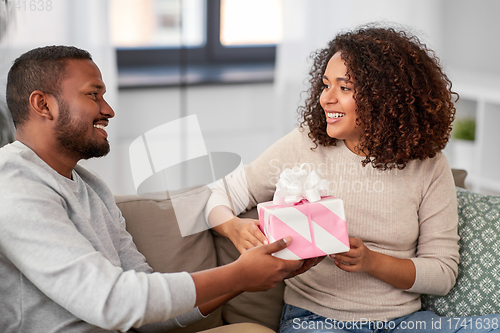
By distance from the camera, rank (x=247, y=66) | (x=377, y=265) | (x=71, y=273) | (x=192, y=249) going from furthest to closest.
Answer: (x=247, y=66) → (x=192, y=249) → (x=377, y=265) → (x=71, y=273)

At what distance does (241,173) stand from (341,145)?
0.32m

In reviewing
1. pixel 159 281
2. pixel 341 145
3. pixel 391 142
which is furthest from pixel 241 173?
pixel 159 281

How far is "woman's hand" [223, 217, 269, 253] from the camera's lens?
1.23 meters

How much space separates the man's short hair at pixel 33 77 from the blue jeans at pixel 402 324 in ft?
2.86

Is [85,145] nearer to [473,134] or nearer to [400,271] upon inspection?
[400,271]

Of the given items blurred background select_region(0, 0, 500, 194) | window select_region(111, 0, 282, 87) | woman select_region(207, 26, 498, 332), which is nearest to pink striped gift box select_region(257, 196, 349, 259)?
woman select_region(207, 26, 498, 332)

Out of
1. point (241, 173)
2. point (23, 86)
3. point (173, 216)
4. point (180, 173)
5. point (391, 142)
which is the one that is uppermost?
point (23, 86)

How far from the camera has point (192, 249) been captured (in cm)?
150

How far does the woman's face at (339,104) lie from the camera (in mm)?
1384

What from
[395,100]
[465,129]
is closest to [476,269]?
[395,100]

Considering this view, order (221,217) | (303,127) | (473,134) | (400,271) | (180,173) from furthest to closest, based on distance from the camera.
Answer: (473,134), (180,173), (303,127), (221,217), (400,271)

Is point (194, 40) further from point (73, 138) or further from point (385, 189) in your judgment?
point (73, 138)

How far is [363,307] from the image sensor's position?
134 cm

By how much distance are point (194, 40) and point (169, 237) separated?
209 cm
